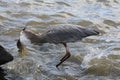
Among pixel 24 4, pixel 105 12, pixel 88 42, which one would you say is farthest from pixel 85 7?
pixel 88 42

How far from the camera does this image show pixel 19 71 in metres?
6.09

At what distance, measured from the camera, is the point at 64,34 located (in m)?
6.55

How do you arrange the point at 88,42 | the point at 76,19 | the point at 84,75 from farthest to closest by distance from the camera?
the point at 76,19 < the point at 88,42 < the point at 84,75

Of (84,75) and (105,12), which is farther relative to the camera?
(105,12)

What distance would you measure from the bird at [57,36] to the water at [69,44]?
243 mm

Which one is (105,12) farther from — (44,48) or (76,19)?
(44,48)

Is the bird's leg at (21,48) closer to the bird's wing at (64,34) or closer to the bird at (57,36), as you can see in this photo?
the bird at (57,36)

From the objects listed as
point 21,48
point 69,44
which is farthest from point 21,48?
point 69,44

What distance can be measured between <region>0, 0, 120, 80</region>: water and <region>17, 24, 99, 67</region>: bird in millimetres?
243

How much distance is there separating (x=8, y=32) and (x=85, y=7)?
282cm

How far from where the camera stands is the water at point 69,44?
6.11m

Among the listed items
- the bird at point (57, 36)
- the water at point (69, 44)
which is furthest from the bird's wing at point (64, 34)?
the water at point (69, 44)

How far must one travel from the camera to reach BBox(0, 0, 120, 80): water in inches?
240

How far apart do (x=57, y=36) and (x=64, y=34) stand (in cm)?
14
